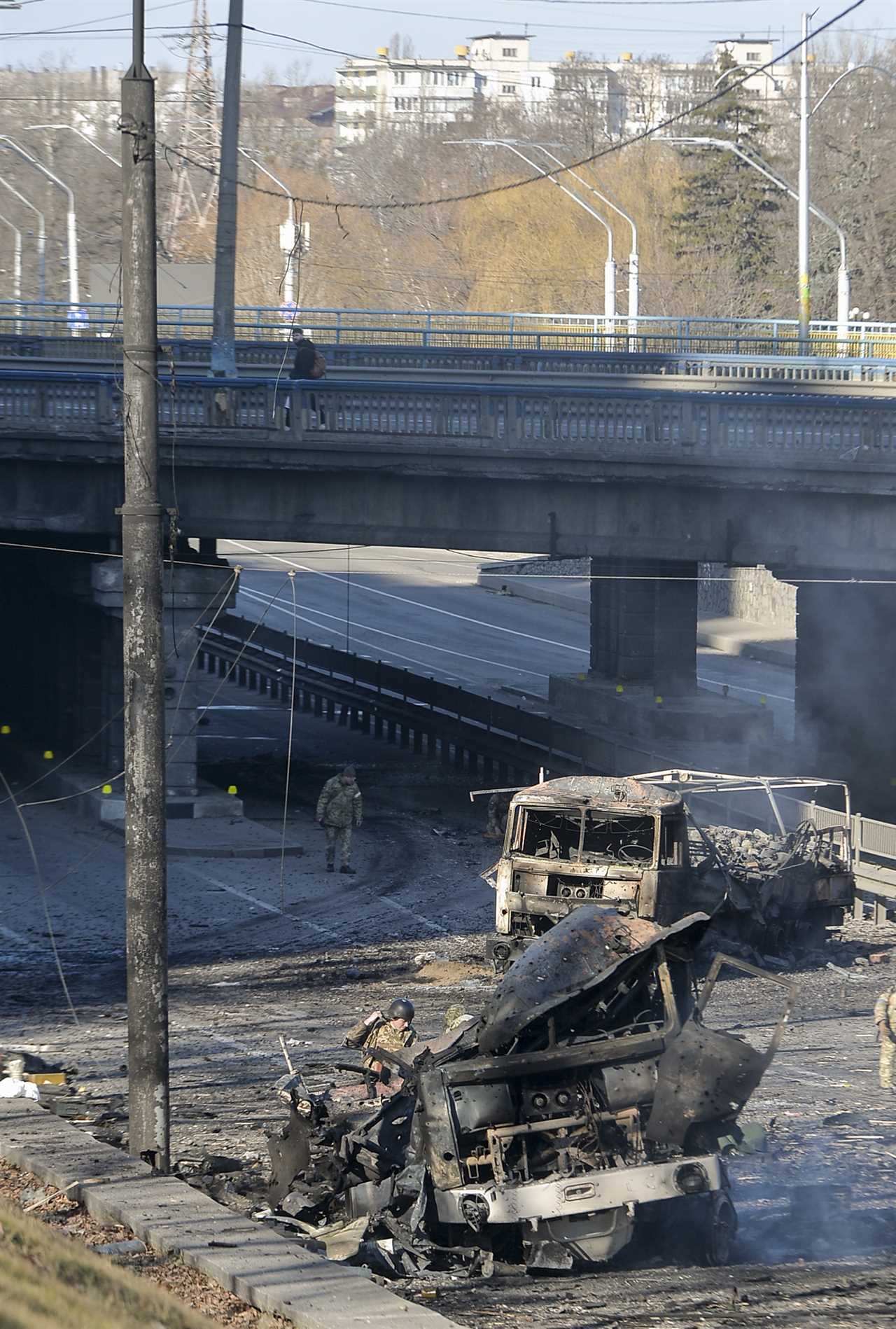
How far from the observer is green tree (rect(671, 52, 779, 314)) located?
76125 mm

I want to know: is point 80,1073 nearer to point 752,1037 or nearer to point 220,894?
point 752,1037

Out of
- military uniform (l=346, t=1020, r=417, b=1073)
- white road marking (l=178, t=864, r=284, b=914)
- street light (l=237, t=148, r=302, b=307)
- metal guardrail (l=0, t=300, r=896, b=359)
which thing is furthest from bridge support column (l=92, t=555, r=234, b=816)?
military uniform (l=346, t=1020, r=417, b=1073)

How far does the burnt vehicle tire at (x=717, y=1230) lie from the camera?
945 cm

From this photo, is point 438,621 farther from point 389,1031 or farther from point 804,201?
point 389,1031

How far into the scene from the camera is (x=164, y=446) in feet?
86.1

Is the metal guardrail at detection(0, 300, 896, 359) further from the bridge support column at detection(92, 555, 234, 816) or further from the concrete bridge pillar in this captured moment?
the concrete bridge pillar

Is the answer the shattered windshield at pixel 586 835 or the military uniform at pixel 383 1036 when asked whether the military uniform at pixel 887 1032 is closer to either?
the shattered windshield at pixel 586 835

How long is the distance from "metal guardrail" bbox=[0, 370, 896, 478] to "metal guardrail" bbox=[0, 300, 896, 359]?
1.84 metres

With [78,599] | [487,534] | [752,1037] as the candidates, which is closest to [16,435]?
[78,599]

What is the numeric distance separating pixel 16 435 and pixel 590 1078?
765 inches

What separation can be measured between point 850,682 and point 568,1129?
27504mm

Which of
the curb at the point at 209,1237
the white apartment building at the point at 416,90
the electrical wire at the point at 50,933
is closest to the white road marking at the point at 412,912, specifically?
the electrical wire at the point at 50,933

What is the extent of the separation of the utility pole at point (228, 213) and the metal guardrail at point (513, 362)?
1010 cm

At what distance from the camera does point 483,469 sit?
26281 millimetres
